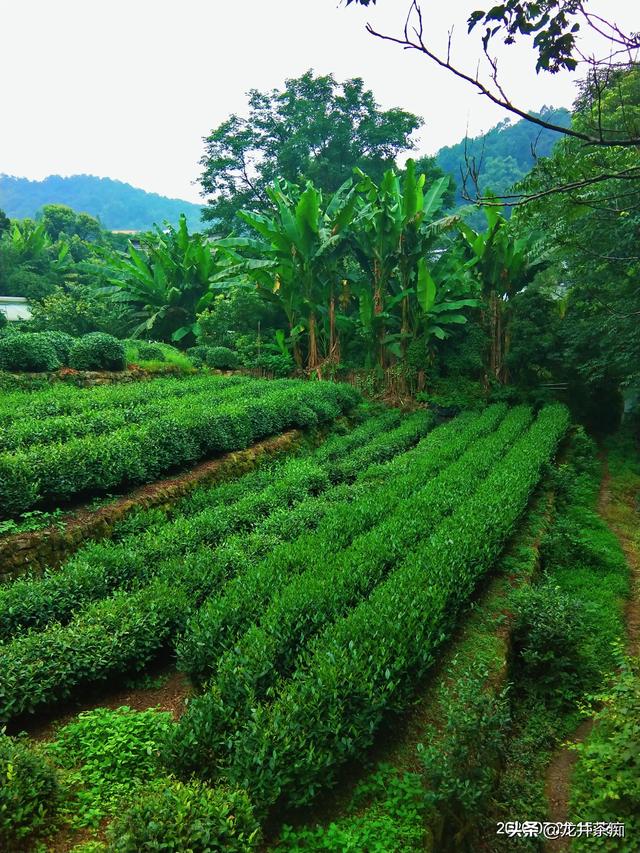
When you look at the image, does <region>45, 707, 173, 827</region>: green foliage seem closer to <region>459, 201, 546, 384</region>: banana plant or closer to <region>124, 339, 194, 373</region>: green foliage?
<region>124, 339, 194, 373</region>: green foliage

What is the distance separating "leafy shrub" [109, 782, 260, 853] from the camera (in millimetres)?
2652

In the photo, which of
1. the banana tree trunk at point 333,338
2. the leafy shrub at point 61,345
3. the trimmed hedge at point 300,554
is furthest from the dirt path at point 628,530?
the leafy shrub at point 61,345

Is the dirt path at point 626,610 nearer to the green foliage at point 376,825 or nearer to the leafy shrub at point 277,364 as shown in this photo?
the green foliage at point 376,825

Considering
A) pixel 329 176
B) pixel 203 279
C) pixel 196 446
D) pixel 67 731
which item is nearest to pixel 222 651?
pixel 67 731

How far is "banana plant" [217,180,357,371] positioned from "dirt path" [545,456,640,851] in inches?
316

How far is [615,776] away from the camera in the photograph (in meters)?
3.38

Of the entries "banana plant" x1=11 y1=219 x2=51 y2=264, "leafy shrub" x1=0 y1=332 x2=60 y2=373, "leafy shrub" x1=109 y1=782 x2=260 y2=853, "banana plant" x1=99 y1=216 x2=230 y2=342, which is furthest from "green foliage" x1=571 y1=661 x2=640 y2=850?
"banana plant" x1=11 y1=219 x2=51 y2=264

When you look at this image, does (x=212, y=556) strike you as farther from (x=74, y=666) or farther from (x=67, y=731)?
(x=67, y=731)

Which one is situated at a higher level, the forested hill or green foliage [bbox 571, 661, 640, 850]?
the forested hill

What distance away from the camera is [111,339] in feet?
41.3

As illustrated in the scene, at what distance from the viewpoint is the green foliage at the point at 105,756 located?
317 cm

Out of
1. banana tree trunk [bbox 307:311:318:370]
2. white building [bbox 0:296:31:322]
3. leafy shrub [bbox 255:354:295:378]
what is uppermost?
white building [bbox 0:296:31:322]

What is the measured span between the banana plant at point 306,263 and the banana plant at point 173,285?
2751mm

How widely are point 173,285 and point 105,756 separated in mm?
17347
